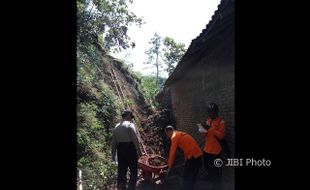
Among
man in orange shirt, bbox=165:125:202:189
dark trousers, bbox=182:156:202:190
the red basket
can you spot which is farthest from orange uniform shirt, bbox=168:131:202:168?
the red basket

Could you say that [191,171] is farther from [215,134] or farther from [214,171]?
[215,134]

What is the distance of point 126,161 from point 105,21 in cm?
518

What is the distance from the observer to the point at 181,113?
1305cm

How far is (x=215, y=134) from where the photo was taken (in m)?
5.91

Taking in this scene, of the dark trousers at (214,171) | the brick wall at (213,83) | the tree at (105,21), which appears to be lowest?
the dark trousers at (214,171)

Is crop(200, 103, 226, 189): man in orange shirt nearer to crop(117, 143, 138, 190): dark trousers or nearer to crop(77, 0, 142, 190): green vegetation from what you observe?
crop(117, 143, 138, 190): dark trousers

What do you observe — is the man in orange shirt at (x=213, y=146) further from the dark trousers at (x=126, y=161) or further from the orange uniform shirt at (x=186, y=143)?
the dark trousers at (x=126, y=161)

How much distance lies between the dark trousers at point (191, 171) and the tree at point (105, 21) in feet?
16.0

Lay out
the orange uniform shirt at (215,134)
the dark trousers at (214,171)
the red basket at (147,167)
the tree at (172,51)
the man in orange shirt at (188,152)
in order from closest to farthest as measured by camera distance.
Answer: the orange uniform shirt at (215,134) < the man in orange shirt at (188,152) < the dark trousers at (214,171) < the red basket at (147,167) < the tree at (172,51)

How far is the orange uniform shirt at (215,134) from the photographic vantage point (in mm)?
5891

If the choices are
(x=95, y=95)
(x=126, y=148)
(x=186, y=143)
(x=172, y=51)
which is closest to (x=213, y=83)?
(x=186, y=143)

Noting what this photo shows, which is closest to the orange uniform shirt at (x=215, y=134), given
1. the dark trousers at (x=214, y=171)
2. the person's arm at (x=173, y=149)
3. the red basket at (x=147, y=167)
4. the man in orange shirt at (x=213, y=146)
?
the man in orange shirt at (x=213, y=146)
